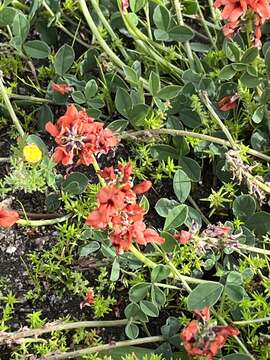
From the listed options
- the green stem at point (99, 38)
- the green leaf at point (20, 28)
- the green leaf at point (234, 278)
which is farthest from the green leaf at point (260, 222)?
the green leaf at point (20, 28)

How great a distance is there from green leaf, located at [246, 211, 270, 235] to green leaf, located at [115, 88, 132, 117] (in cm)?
39

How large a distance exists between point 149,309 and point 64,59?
2.22 ft

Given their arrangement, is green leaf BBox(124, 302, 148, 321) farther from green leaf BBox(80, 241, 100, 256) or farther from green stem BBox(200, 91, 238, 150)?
green stem BBox(200, 91, 238, 150)

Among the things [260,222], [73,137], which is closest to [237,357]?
[260,222]

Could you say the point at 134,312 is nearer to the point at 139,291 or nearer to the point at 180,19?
the point at 139,291

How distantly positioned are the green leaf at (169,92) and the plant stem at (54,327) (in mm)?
523

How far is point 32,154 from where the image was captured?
1665mm

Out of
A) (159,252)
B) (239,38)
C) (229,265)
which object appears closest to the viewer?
(159,252)

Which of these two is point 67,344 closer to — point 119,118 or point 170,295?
point 170,295

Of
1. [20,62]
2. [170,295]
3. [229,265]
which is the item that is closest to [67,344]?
[170,295]

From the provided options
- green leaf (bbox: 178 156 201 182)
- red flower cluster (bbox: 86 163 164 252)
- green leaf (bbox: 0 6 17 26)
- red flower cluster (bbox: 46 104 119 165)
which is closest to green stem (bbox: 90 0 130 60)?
green leaf (bbox: 0 6 17 26)

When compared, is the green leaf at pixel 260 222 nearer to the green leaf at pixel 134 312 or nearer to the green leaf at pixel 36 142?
the green leaf at pixel 134 312

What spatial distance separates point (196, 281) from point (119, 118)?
555 millimetres

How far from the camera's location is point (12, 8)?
6.35ft
